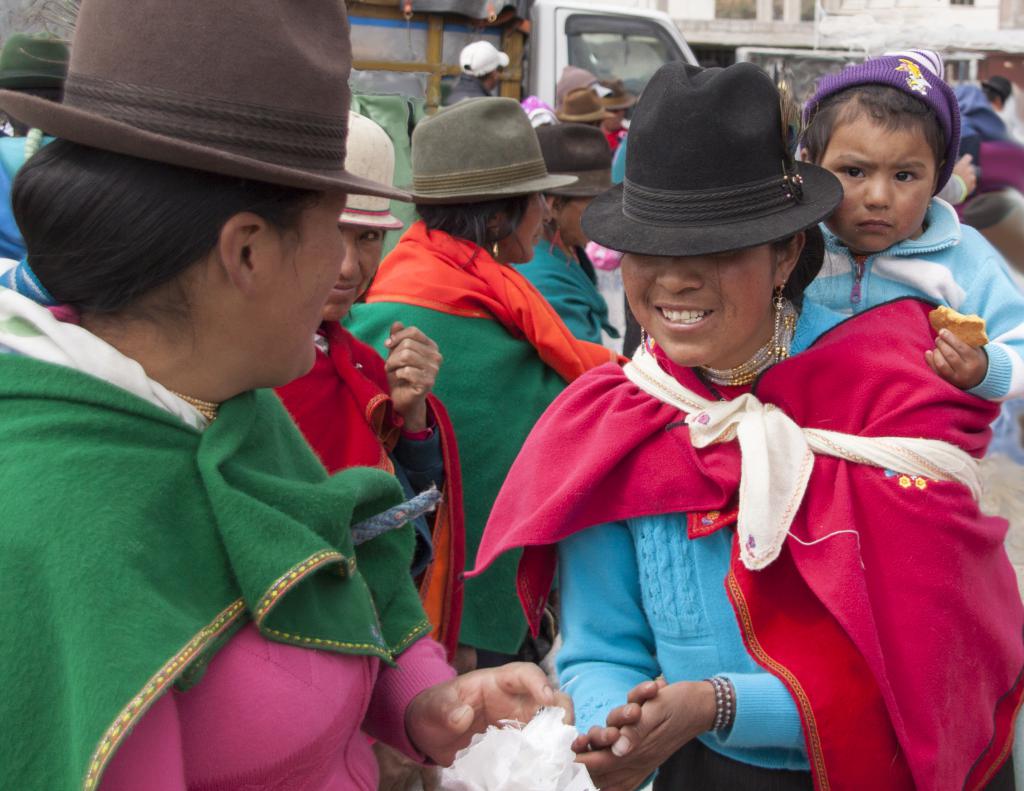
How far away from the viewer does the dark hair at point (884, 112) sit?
2.09 metres

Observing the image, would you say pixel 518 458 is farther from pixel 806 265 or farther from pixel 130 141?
pixel 130 141

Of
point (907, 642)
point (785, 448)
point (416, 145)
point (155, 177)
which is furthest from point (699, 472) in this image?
point (416, 145)

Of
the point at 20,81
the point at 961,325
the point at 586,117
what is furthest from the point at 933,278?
the point at 586,117

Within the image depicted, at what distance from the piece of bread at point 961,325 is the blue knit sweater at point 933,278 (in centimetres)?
18

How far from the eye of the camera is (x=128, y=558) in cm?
117

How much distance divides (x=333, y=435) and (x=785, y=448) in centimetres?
135

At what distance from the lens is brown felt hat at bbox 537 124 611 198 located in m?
5.25

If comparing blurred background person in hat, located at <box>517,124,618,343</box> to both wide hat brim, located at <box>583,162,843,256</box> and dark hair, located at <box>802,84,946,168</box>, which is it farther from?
wide hat brim, located at <box>583,162,843,256</box>

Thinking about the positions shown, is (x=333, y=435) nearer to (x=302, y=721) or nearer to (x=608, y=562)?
(x=608, y=562)

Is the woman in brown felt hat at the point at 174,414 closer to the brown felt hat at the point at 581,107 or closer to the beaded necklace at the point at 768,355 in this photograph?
the beaded necklace at the point at 768,355

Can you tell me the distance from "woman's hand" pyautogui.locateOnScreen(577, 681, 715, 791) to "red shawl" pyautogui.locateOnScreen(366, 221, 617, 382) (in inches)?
83.0

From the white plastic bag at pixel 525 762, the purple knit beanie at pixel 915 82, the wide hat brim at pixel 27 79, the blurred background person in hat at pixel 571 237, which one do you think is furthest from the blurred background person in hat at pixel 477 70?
the white plastic bag at pixel 525 762

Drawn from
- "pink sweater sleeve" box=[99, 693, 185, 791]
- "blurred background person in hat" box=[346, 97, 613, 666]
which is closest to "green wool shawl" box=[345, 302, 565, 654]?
"blurred background person in hat" box=[346, 97, 613, 666]

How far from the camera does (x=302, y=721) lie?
1.35 meters
